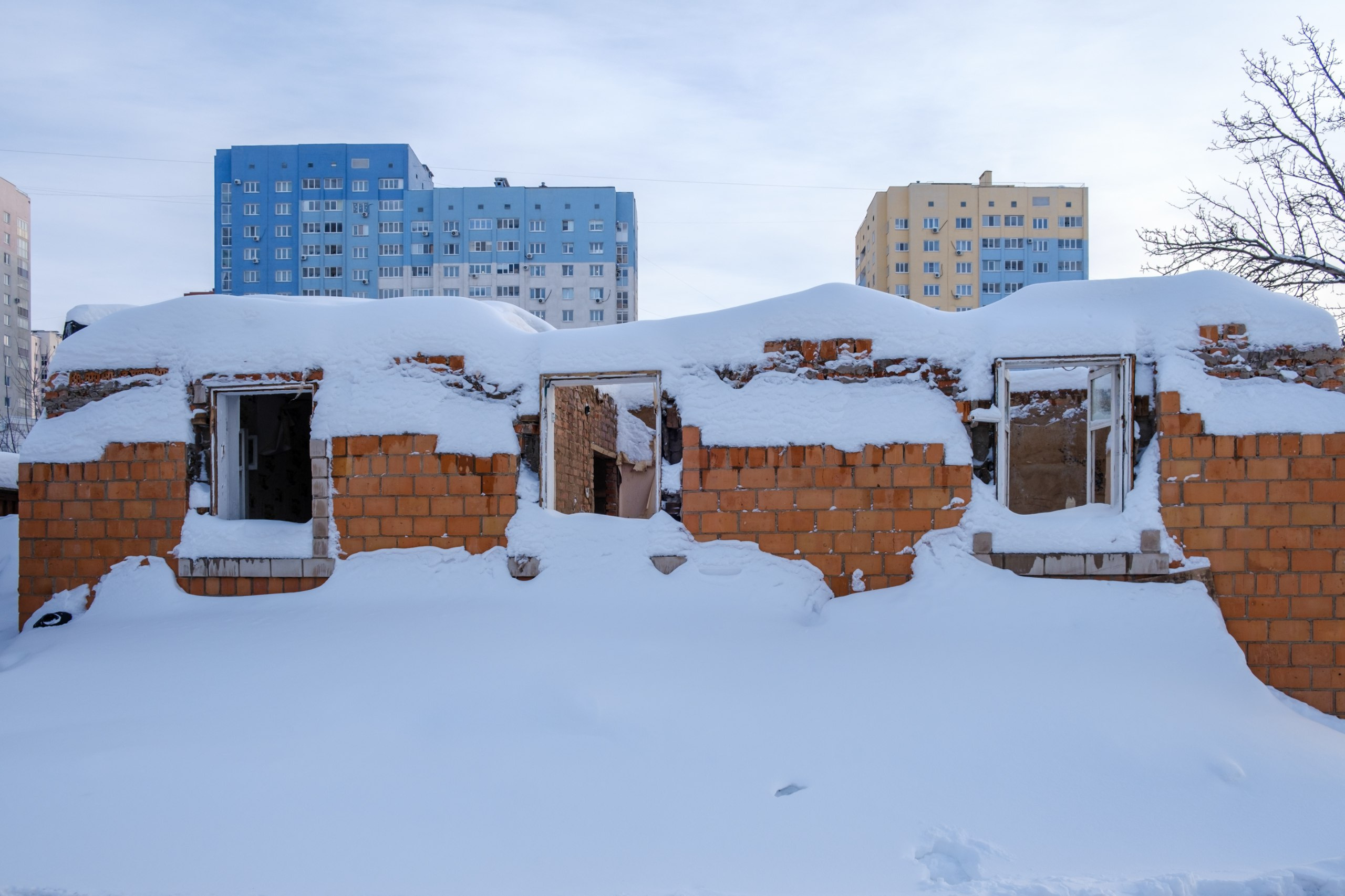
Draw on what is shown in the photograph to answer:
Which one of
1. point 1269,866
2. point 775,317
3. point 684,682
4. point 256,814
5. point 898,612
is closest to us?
point 1269,866

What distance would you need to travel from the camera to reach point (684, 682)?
4.41 meters

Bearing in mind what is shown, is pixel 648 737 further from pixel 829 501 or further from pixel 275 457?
pixel 275 457

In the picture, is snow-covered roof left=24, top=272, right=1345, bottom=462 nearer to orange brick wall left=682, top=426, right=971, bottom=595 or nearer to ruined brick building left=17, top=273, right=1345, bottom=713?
ruined brick building left=17, top=273, right=1345, bottom=713

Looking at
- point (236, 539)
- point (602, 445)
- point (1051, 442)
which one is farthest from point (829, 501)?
point (602, 445)

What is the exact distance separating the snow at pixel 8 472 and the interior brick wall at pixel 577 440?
8477 mm

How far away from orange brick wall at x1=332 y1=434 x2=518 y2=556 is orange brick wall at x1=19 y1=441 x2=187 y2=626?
4.70 ft

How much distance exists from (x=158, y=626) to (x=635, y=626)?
362cm

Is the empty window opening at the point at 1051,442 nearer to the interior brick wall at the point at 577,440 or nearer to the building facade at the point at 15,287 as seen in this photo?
the interior brick wall at the point at 577,440

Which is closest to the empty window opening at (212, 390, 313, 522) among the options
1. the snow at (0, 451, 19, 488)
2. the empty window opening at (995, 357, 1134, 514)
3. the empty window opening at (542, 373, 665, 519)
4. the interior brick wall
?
the interior brick wall

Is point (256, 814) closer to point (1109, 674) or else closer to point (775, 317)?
point (775, 317)

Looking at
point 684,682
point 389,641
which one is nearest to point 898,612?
point 684,682

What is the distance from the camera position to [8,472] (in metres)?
11.5

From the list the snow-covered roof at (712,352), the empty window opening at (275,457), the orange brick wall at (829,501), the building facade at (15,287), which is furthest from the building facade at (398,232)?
the orange brick wall at (829,501)

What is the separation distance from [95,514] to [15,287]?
6455cm
